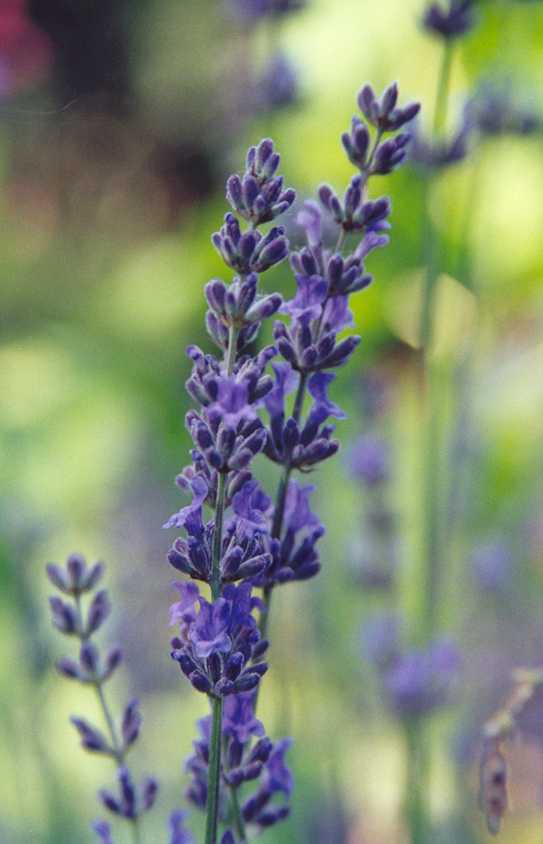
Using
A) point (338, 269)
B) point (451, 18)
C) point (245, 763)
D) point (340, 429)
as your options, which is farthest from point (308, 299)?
point (340, 429)

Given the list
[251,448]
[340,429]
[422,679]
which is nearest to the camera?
[251,448]

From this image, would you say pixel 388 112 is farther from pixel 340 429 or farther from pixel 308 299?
pixel 340 429

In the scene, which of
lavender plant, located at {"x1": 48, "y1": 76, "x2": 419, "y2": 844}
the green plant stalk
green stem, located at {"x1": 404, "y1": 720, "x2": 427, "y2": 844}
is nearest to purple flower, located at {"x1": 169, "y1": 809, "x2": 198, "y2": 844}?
lavender plant, located at {"x1": 48, "y1": 76, "x2": 419, "y2": 844}

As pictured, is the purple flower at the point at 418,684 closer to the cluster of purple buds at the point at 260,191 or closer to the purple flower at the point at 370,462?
the purple flower at the point at 370,462

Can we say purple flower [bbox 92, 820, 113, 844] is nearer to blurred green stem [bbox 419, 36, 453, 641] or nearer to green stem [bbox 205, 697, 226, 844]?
green stem [bbox 205, 697, 226, 844]

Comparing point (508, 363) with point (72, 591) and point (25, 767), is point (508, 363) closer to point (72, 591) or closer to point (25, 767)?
point (25, 767)

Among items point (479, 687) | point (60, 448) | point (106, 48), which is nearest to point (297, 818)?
point (479, 687)
